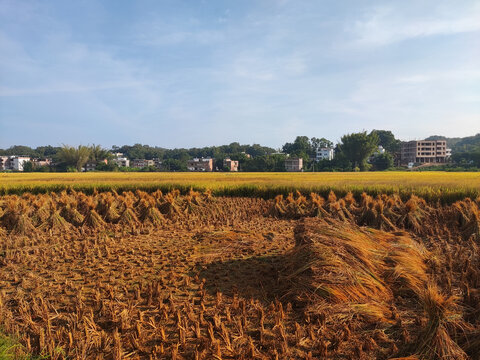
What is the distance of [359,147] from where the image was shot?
258 ft

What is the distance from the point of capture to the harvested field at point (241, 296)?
2615mm

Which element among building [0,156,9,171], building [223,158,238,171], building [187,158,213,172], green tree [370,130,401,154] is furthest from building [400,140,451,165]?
building [0,156,9,171]

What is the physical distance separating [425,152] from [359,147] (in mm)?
42227

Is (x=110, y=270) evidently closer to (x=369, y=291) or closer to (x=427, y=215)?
(x=369, y=291)

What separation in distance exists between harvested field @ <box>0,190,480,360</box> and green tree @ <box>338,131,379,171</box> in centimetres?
7730

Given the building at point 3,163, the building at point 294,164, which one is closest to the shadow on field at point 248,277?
the building at point 294,164

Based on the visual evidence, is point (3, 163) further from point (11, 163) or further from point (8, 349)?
point (8, 349)

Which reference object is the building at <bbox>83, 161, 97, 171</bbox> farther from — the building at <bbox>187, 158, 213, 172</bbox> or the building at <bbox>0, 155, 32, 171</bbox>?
the building at <bbox>0, 155, 32, 171</bbox>

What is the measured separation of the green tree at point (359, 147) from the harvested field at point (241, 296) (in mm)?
77303

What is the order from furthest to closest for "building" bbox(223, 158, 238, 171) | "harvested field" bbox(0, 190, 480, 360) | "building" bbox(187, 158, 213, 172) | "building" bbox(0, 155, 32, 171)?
"building" bbox(0, 155, 32, 171) → "building" bbox(187, 158, 213, 172) → "building" bbox(223, 158, 238, 171) → "harvested field" bbox(0, 190, 480, 360)

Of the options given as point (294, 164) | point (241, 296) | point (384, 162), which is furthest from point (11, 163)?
point (241, 296)

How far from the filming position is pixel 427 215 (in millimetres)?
8445

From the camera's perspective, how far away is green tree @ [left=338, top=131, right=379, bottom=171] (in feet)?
256

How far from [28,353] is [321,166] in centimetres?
7685
